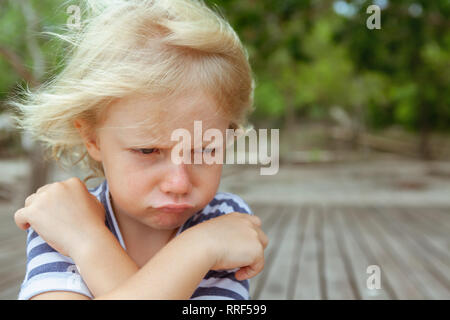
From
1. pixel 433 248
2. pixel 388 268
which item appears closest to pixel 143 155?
pixel 388 268

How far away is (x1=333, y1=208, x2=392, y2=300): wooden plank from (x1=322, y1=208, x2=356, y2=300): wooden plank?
0.03 meters

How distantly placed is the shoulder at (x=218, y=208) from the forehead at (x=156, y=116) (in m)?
0.26

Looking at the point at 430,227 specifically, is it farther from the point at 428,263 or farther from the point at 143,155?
the point at 143,155

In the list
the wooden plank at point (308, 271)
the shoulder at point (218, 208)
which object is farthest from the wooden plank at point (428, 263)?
the shoulder at point (218, 208)

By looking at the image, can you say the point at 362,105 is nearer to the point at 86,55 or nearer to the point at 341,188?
the point at 341,188

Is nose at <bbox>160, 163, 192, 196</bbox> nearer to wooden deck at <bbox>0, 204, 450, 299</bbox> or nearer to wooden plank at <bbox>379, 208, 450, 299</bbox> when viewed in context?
wooden deck at <bbox>0, 204, 450, 299</bbox>

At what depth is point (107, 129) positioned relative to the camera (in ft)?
2.62

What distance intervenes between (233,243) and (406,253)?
8.07ft

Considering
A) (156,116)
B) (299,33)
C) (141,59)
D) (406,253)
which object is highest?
(299,33)

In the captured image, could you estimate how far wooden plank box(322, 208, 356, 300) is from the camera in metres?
2.03

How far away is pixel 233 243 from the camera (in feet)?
2.52

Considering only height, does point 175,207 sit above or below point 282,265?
above

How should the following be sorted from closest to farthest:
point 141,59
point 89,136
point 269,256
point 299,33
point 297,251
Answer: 1. point 141,59
2. point 89,136
3. point 269,256
4. point 297,251
5. point 299,33

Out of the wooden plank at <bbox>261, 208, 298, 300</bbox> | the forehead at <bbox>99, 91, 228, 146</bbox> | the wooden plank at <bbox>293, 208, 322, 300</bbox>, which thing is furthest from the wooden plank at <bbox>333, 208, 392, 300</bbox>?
the forehead at <bbox>99, 91, 228, 146</bbox>
